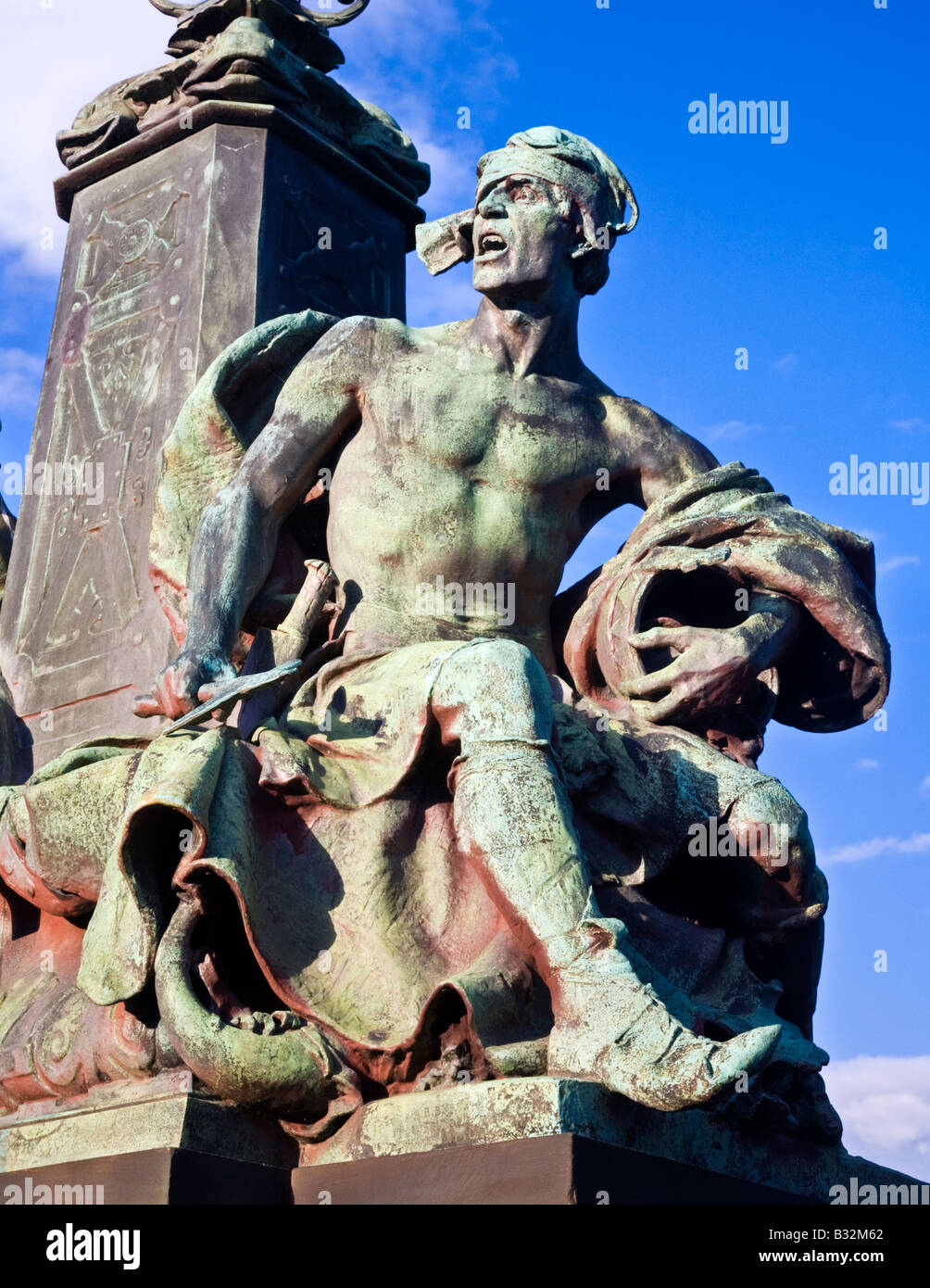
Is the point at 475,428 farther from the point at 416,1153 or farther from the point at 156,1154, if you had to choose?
the point at 156,1154

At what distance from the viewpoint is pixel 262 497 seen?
23.1 ft

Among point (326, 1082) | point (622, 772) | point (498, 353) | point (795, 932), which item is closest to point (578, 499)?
point (498, 353)

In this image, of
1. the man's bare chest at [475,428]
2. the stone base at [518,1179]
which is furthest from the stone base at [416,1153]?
the man's bare chest at [475,428]

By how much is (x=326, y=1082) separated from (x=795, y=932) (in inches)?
70.7

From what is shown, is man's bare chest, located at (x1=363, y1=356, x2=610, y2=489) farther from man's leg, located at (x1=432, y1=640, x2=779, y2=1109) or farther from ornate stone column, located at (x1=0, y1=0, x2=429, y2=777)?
ornate stone column, located at (x1=0, y1=0, x2=429, y2=777)

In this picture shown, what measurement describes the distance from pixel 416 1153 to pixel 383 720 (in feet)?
4.73

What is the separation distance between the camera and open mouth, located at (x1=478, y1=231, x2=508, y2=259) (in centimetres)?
717

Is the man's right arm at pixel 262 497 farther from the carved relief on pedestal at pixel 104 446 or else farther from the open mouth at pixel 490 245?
the carved relief on pedestal at pixel 104 446

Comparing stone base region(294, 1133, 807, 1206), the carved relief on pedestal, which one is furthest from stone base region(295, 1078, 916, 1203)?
the carved relief on pedestal

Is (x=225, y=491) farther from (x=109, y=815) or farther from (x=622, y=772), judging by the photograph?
(x=622, y=772)

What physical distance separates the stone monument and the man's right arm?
0.05ft

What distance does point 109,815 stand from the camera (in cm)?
642

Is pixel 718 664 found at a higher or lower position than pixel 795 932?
higher

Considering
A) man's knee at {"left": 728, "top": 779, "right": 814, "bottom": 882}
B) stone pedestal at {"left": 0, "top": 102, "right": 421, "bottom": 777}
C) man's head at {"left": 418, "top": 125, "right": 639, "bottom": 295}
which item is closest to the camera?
man's knee at {"left": 728, "top": 779, "right": 814, "bottom": 882}
